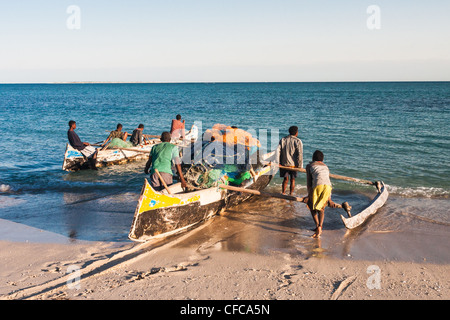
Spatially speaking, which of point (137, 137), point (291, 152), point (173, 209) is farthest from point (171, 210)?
point (137, 137)

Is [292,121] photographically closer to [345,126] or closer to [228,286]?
[345,126]

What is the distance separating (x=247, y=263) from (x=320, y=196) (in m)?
2.12

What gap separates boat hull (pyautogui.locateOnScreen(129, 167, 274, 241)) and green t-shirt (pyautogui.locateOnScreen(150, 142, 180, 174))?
2.31 feet

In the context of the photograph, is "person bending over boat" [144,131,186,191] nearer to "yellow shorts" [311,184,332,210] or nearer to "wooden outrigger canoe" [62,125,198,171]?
"yellow shorts" [311,184,332,210]

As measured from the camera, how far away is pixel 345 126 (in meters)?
25.8

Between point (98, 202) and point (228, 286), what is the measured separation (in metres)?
6.17

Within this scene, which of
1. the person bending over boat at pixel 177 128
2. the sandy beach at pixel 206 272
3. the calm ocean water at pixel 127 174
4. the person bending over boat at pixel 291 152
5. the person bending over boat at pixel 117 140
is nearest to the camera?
the sandy beach at pixel 206 272

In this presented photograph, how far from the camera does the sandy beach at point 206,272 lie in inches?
197

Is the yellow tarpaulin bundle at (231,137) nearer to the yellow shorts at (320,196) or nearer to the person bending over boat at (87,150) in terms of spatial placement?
the yellow shorts at (320,196)

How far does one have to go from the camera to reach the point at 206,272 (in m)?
5.68

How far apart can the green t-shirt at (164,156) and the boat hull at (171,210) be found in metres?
0.70

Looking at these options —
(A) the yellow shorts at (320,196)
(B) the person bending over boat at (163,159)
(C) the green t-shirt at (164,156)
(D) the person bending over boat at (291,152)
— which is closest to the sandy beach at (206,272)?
(A) the yellow shorts at (320,196)

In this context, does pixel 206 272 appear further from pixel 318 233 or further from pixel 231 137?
pixel 231 137
